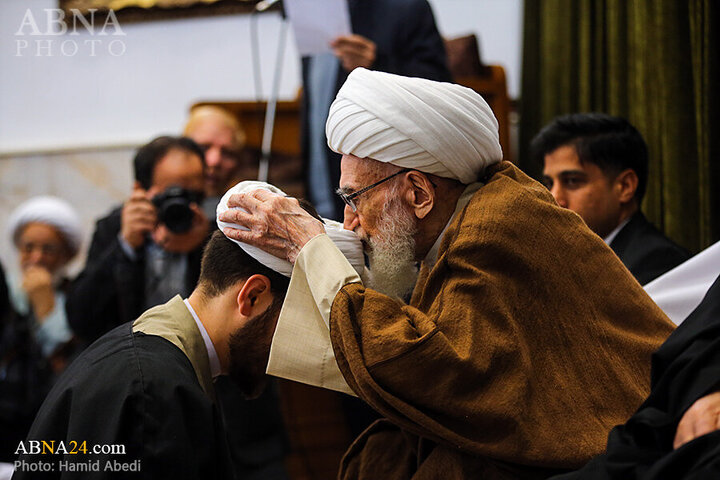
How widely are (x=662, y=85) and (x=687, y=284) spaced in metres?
1.40

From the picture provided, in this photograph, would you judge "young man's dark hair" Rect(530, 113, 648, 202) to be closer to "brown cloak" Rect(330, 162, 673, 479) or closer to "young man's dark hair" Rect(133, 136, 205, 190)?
"brown cloak" Rect(330, 162, 673, 479)

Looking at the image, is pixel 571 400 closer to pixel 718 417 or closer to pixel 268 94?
pixel 718 417

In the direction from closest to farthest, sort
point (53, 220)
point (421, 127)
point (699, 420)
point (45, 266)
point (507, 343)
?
point (699, 420) → point (507, 343) → point (421, 127) → point (45, 266) → point (53, 220)

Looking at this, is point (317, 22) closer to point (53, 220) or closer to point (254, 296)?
point (254, 296)

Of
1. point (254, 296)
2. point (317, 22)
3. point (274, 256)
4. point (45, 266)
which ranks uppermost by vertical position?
point (317, 22)

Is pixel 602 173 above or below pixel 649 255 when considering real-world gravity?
above

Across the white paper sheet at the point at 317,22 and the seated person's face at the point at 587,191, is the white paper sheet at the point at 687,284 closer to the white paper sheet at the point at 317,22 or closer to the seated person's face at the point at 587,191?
the seated person's face at the point at 587,191

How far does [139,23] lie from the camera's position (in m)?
6.70

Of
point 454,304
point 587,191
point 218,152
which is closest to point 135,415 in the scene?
point 454,304

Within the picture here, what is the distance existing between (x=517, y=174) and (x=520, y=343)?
0.54 metres

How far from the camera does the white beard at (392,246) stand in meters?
2.54

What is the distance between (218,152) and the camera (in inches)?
182

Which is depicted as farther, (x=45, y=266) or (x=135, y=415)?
(x=45, y=266)

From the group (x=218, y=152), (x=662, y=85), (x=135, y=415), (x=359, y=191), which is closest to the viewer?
(x=135, y=415)
